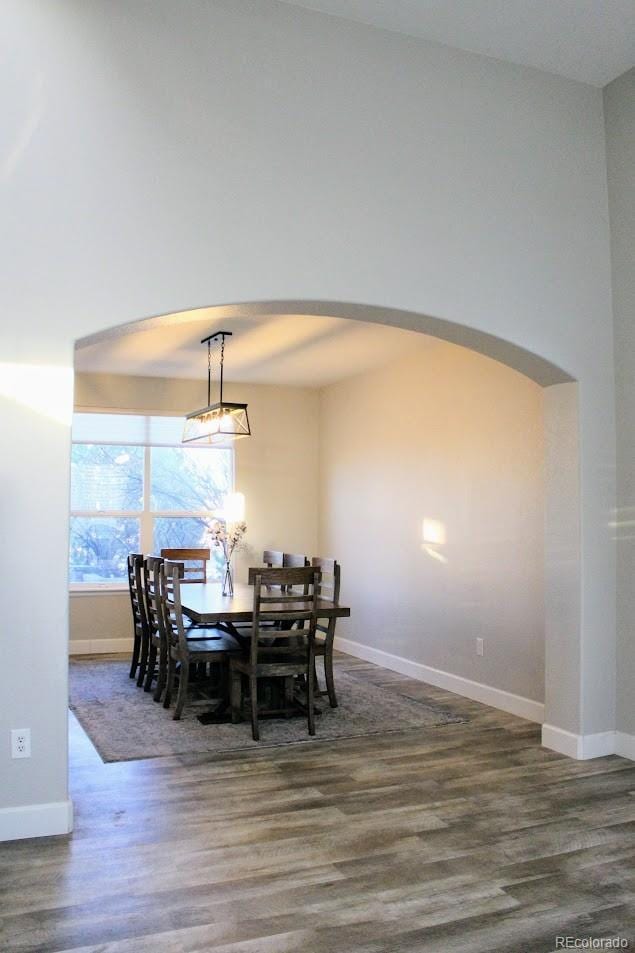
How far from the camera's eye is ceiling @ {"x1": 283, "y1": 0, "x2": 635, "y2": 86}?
4.02 metres

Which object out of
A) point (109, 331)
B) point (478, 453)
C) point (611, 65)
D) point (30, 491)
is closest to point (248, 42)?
point (109, 331)

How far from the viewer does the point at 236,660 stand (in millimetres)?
5191

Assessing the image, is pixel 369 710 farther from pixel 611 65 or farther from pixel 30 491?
pixel 611 65

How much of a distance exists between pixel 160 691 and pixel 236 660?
996mm

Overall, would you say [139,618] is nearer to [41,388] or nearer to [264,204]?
[41,388]

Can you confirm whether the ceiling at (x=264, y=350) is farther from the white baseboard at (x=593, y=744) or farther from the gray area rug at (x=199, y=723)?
the white baseboard at (x=593, y=744)

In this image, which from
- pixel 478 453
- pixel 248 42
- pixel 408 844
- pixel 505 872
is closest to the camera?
pixel 505 872

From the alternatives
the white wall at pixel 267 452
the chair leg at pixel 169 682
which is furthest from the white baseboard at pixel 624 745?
the white wall at pixel 267 452

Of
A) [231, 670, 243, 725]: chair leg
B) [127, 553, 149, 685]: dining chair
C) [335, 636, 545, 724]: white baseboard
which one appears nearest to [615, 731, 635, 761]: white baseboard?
[335, 636, 545, 724]: white baseboard

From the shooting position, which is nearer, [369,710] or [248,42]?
[248,42]

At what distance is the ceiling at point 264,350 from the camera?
6.09 metres

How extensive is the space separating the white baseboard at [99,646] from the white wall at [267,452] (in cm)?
8

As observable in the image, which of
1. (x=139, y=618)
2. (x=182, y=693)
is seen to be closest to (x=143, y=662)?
(x=139, y=618)

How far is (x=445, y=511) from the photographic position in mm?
6578
